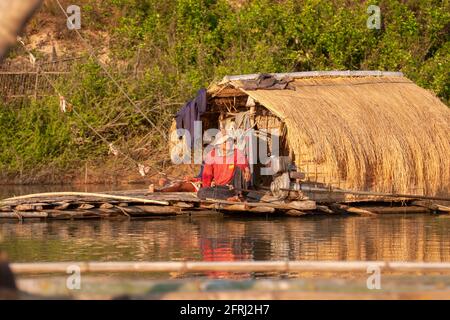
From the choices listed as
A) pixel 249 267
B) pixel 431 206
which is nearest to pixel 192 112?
pixel 431 206

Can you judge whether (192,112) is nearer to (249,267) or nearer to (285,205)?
(285,205)

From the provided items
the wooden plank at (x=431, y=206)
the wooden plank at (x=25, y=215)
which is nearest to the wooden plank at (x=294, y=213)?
the wooden plank at (x=431, y=206)

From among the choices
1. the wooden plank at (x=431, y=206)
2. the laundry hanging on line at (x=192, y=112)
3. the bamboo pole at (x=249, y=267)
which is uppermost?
the laundry hanging on line at (x=192, y=112)

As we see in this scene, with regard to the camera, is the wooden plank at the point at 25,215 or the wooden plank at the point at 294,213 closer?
the wooden plank at the point at 25,215

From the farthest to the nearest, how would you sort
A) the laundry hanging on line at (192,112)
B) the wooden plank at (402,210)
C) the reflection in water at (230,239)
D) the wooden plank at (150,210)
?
the laundry hanging on line at (192,112), the wooden plank at (402,210), the wooden plank at (150,210), the reflection in water at (230,239)

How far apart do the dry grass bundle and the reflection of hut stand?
15mm

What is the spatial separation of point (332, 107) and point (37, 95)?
861 cm

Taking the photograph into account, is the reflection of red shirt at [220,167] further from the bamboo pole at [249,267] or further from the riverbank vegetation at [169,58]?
the bamboo pole at [249,267]

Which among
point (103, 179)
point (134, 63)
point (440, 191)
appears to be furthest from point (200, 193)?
point (134, 63)

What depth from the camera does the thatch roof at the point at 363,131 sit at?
678 inches

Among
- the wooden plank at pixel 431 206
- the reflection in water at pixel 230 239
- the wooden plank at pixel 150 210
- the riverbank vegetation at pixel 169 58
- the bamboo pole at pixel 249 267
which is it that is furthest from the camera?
the riverbank vegetation at pixel 169 58

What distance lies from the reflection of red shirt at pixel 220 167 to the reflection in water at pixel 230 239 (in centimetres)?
59

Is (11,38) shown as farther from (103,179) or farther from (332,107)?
(103,179)

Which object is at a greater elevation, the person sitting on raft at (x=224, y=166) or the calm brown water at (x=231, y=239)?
the person sitting on raft at (x=224, y=166)
